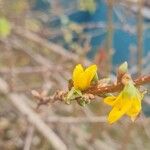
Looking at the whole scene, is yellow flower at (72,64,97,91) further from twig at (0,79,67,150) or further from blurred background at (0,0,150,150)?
twig at (0,79,67,150)

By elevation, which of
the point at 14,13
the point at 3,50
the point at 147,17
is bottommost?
the point at 3,50

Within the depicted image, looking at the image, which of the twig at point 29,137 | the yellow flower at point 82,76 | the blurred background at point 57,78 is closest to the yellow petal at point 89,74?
the yellow flower at point 82,76

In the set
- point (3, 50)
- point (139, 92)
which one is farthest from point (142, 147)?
point (139, 92)

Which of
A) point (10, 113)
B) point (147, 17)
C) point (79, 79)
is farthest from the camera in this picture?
point (147, 17)

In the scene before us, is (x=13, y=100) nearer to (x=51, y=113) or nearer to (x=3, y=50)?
(x=51, y=113)

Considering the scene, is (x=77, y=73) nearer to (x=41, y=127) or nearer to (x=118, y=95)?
(x=118, y=95)
